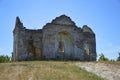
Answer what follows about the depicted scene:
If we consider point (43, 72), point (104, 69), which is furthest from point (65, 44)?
point (43, 72)

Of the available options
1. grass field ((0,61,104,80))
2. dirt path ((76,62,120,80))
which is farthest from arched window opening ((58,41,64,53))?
grass field ((0,61,104,80))

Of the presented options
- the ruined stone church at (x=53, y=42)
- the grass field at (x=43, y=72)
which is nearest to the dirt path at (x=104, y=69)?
the grass field at (x=43, y=72)

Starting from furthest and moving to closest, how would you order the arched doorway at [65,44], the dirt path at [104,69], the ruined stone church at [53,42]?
the arched doorway at [65,44] < the ruined stone church at [53,42] < the dirt path at [104,69]

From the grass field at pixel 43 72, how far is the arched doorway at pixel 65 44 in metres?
8.40

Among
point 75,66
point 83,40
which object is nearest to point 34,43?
point 83,40

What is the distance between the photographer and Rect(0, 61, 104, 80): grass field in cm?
2072

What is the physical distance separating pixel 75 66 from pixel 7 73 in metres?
5.88

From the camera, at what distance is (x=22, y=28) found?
31.8 meters

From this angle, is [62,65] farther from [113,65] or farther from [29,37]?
[29,37]

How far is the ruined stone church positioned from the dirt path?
6.88m

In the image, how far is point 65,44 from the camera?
3347 cm

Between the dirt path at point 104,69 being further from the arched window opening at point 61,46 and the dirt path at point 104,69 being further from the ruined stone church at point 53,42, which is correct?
the arched window opening at point 61,46

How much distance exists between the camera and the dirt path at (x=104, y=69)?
22.3m

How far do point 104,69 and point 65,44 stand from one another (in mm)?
10153
